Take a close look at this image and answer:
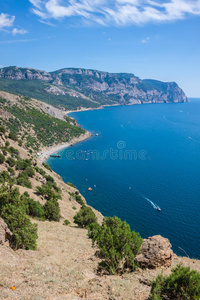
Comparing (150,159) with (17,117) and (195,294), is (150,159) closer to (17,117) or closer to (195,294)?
(17,117)

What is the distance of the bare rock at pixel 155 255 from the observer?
2058 centimetres

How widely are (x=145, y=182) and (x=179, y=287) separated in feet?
308

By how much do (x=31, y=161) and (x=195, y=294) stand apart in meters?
82.0

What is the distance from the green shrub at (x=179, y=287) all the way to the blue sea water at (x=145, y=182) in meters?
50.3

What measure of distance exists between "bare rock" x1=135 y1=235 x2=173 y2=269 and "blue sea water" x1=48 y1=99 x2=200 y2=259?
44.1 meters

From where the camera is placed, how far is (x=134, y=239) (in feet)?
71.4

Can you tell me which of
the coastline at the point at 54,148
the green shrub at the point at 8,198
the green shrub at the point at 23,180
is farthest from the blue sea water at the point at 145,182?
the green shrub at the point at 8,198

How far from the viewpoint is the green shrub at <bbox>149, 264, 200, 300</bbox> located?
554 inches

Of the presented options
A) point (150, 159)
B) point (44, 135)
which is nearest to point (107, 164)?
point (150, 159)

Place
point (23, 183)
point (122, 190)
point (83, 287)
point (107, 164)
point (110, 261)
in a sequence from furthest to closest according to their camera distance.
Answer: point (107, 164), point (122, 190), point (23, 183), point (110, 261), point (83, 287)

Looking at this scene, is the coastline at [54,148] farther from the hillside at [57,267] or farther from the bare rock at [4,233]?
the bare rock at [4,233]

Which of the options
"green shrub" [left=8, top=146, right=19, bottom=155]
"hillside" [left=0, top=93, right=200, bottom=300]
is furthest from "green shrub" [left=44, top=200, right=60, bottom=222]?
"green shrub" [left=8, top=146, right=19, bottom=155]

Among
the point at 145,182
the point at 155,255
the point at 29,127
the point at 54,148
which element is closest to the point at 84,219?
the point at 155,255

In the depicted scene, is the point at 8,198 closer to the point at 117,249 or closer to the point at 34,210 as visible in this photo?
the point at 34,210
